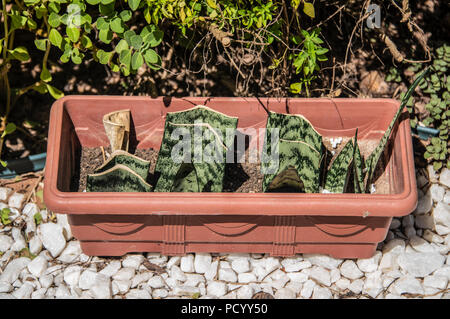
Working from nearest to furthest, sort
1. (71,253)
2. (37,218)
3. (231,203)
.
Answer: (231,203)
(71,253)
(37,218)

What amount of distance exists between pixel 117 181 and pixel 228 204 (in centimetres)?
44

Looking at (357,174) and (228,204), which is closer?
(228,204)

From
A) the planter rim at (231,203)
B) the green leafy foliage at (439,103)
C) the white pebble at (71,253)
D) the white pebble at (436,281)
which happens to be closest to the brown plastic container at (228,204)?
the planter rim at (231,203)

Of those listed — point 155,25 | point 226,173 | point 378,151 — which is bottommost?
point 226,173

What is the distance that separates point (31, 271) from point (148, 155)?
68 cm

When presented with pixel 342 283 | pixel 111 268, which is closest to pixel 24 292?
pixel 111 268

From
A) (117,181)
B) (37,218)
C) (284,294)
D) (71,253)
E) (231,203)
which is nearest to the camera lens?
(231,203)

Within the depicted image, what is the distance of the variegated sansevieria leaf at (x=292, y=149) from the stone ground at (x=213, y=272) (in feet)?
1.16

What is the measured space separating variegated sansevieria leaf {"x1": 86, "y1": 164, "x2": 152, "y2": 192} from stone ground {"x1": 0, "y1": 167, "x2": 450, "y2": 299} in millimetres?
369

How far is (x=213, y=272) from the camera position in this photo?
7.47 feet

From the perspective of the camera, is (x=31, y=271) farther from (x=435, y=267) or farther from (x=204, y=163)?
(x=435, y=267)

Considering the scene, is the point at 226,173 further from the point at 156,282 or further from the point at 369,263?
the point at 369,263

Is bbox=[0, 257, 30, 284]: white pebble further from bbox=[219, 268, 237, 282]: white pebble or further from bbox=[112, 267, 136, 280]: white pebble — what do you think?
bbox=[219, 268, 237, 282]: white pebble
